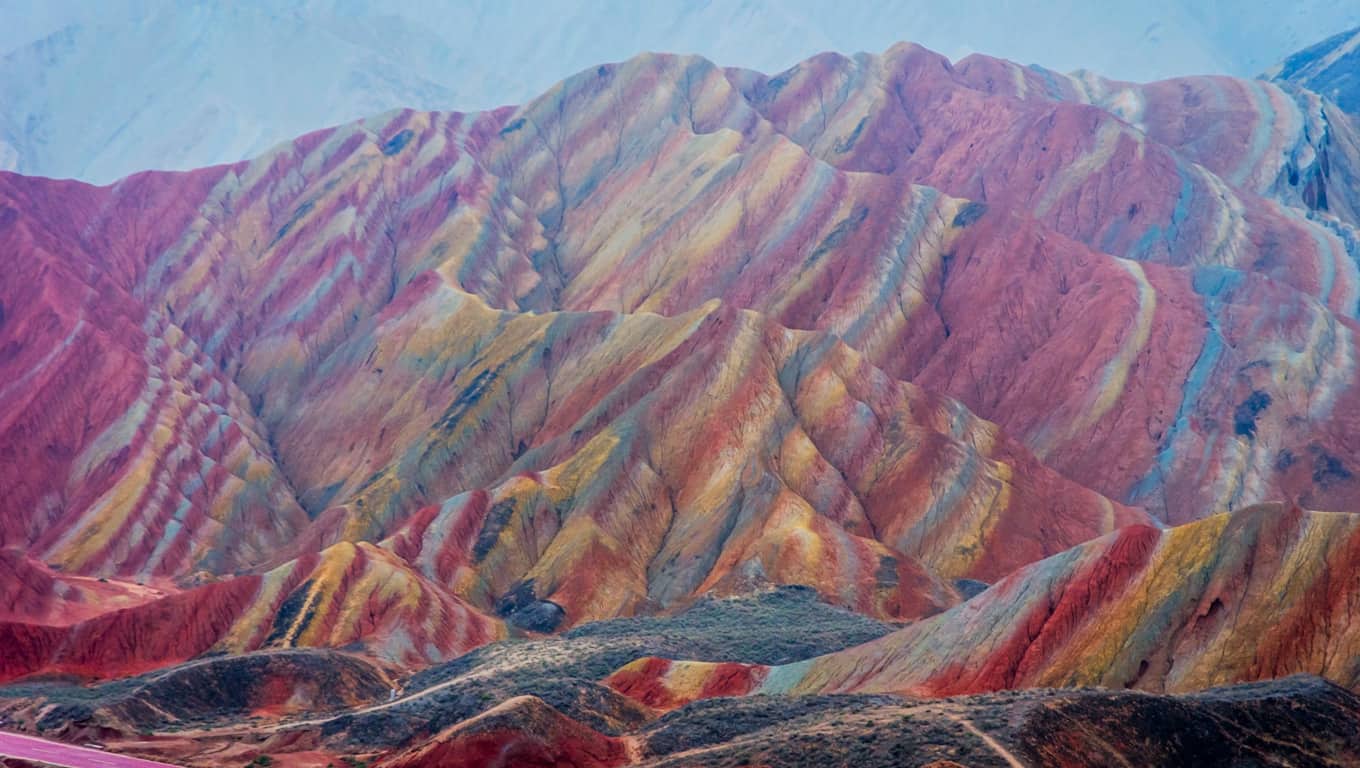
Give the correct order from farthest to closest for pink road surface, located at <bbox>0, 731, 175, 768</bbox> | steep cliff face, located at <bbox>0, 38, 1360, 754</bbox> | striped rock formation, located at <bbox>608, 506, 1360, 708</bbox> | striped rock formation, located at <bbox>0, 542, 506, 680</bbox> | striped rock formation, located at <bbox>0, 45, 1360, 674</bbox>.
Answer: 1. striped rock formation, located at <bbox>0, 45, 1360, 674</bbox>
2. steep cliff face, located at <bbox>0, 38, 1360, 754</bbox>
3. striped rock formation, located at <bbox>0, 542, 506, 680</bbox>
4. pink road surface, located at <bbox>0, 731, 175, 768</bbox>
5. striped rock formation, located at <bbox>608, 506, 1360, 708</bbox>

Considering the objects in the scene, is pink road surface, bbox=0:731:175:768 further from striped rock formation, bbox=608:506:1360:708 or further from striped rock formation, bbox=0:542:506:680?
striped rock formation, bbox=0:542:506:680

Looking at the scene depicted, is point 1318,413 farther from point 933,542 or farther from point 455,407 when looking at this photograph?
point 455,407

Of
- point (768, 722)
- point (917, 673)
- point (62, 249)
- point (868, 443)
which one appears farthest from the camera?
point (62, 249)

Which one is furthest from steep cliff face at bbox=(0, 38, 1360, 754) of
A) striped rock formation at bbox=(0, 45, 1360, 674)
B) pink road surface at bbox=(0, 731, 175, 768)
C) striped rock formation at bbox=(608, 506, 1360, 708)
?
pink road surface at bbox=(0, 731, 175, 768)

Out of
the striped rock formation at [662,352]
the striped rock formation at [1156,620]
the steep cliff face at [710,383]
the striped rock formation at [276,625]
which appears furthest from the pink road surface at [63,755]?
the striped rock formation at [662,352]

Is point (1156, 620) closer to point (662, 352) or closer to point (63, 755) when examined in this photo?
point (63, 755)

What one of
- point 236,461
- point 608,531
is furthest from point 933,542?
point 236,461

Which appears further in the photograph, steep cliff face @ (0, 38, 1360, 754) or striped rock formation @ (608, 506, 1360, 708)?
steep cliff face @ (0, 38, 1360, 754)

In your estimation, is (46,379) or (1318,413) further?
(46,379)
